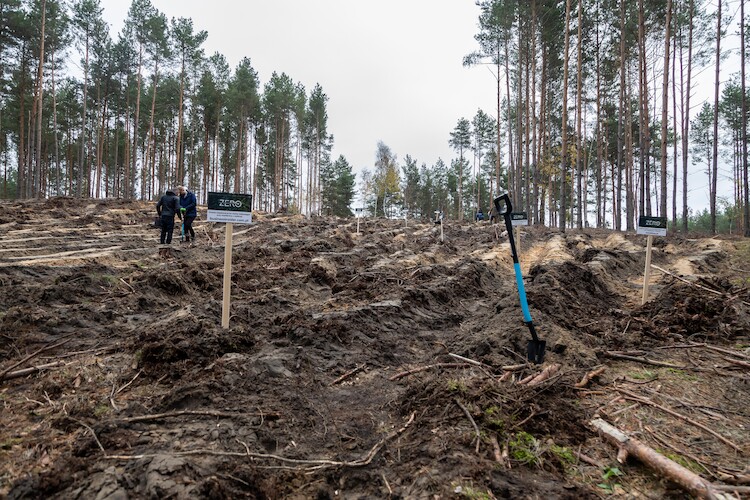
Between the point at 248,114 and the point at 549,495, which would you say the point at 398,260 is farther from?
the point at 248,114

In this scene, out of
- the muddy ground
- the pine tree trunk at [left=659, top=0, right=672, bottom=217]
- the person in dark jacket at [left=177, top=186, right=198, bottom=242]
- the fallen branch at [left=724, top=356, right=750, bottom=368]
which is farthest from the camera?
the pine tree trunk at [left=659, top=0, right=672, bottom=217]

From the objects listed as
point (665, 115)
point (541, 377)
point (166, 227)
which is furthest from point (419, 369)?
point (665, 115)

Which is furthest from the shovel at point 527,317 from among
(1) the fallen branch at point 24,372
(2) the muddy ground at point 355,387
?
(1) the fallen branch at point 24,372

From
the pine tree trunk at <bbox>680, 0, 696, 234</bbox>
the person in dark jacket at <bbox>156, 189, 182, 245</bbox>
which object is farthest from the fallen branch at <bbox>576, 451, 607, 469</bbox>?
the pine tree trunk at <bbox>680, 0, 696, 234</bbox>

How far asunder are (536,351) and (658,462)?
175cm

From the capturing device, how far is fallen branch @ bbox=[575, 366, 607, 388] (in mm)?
3585

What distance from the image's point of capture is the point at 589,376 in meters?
3.74

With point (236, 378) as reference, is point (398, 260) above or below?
above

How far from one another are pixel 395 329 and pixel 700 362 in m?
3.68

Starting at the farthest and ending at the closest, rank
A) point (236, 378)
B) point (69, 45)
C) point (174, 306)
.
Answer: point (69, 45)
point (174, 306)
point (236, 378)

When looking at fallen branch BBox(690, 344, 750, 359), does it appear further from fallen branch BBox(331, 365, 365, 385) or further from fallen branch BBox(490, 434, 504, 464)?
fallen branch BBox(331, 365, 365, 385)

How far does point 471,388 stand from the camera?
125 inches

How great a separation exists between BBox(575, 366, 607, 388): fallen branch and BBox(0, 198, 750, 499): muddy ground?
0.22 ft

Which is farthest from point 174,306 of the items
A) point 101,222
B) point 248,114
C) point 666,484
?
point 248,114
